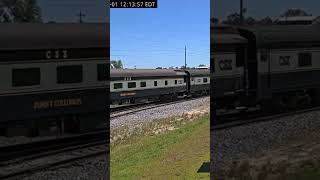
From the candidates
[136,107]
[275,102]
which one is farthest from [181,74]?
[275,102]

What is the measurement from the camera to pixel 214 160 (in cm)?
640

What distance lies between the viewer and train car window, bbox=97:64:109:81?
637cm

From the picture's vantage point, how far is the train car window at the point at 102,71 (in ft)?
20.9

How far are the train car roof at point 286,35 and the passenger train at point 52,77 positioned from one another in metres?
2.25

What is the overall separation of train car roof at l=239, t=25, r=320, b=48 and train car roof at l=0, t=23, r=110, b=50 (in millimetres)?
2171

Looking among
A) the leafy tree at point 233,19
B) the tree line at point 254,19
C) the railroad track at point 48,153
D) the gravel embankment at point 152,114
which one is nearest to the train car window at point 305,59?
the tree line at point 254,19

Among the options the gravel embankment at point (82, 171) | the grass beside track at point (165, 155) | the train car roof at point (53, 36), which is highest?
the train car roof at point (53, 36)

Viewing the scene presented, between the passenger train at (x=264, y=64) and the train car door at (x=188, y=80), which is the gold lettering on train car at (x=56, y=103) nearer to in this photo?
the passenger train at (x=264, y=64)

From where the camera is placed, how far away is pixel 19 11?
588cm

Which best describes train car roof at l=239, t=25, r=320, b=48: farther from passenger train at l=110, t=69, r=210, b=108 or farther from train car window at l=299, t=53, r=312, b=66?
passenger train at l=110, t=69, r=210, b=108

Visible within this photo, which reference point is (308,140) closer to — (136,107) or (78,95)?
(78,95)

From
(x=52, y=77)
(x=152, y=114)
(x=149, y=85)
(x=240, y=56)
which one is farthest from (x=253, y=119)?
(x=149, y=85)

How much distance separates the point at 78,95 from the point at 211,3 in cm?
232

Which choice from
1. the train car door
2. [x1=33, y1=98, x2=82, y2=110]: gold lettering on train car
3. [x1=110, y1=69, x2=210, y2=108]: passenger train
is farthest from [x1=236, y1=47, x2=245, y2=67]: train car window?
the train car door
